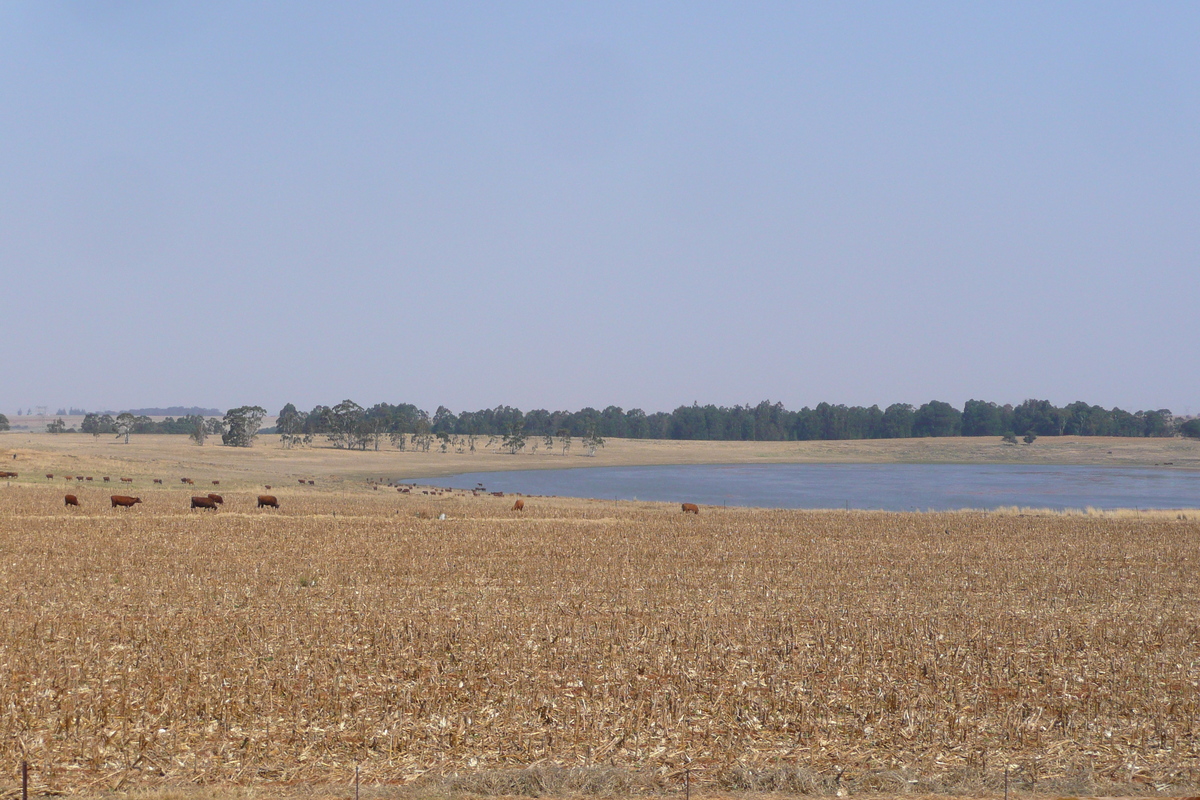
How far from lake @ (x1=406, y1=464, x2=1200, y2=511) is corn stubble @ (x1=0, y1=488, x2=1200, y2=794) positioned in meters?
44.4

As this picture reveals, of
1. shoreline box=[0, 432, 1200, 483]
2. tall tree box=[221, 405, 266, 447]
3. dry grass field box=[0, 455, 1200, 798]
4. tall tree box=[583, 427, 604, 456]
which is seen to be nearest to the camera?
dry grass field box=[0, 455, 1200, 798]

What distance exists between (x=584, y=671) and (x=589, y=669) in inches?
5.4

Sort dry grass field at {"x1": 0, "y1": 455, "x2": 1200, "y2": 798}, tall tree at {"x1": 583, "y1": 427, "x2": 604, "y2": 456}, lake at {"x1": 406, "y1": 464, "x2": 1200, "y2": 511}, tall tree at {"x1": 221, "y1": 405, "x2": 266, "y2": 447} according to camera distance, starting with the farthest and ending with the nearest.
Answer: tall tree at {"x1": 583, "y1": 427, "x2": 604, "y2": 456} → tall tree at {"x1": 221, "y1": 405, "x2": 266, "y2": 447} → lake at {"x1": 406, "y1": 464, "x2": 1200, "y2": 511} → dry grass field at {"x1": 0, "y1": 455, "x2": 1200, "y2": 798}

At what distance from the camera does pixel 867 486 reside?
102 meters

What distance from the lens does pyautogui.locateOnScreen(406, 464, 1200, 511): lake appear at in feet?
253

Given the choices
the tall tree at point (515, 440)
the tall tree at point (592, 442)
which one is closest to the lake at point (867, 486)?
the tall tree at point (592, 442)

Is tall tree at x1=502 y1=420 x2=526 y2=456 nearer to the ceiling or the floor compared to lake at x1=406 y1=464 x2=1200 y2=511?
nearer to the ceiling

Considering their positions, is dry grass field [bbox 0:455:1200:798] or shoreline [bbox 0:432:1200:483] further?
shoreline [bbox 0:432:1200:483]

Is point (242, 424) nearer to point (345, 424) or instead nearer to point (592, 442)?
point (345, 424)

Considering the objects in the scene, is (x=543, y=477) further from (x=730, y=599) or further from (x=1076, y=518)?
(x=730, y=599)

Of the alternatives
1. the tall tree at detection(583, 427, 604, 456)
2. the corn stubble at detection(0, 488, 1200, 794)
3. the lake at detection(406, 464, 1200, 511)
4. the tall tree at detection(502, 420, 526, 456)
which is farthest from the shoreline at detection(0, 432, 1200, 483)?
the corn stubble at detection(0, 488, 1200, 794)

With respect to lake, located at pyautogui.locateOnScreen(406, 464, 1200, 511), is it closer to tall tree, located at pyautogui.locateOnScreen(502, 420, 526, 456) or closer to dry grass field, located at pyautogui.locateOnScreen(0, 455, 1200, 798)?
tall tree, located at pyautogui.locateOnScreen(502, 420, 526, 456)

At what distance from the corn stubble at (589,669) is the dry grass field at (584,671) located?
57 mm

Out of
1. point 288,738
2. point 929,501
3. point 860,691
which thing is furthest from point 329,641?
point 929,501
